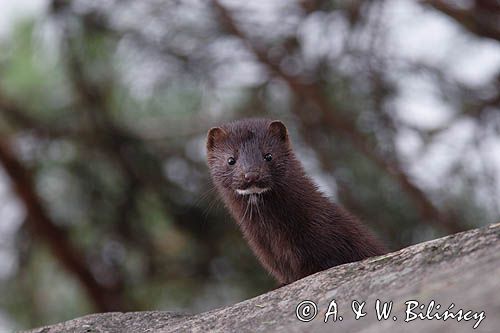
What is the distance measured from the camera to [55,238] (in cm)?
857

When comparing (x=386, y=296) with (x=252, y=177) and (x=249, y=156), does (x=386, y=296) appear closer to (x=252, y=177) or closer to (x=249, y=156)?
(x=252, y=177)

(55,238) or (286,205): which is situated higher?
(286,205)

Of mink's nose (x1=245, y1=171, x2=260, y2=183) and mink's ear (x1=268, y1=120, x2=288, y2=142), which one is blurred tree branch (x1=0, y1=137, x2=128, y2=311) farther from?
mink's nose (x1=245, y1=171, x2=260, y2=183)

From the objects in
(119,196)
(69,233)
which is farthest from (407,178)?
(69,233)

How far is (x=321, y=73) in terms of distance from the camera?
845 centimetres

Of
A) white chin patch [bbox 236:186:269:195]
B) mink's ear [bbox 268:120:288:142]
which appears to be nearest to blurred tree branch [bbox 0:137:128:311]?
mink's ear [bbox 268:120:288:142]

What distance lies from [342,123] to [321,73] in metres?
0.50

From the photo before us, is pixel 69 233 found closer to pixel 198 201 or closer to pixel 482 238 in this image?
pixel 198 201

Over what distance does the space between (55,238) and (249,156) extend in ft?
13.4

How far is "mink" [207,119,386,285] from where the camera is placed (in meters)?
4.83
